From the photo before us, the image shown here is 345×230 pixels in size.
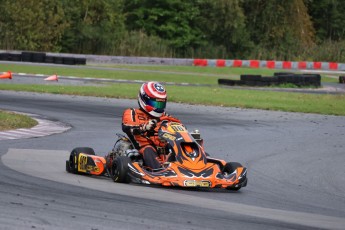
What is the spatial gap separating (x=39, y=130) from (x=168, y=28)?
37.4 meters

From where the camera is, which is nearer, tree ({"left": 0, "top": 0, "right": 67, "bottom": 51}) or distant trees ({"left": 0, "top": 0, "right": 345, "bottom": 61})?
Result: tree ({"left": 0, "top": 0, "right": 67, "bottom": 51})

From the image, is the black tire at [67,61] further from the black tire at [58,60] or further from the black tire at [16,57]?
the black tire at [16,57]

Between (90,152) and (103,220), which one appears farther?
(90,152)

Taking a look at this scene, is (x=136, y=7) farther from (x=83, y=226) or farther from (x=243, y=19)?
(x=83, y=226)

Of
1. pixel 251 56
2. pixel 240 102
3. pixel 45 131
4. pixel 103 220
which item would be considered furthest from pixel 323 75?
pixel 103 220

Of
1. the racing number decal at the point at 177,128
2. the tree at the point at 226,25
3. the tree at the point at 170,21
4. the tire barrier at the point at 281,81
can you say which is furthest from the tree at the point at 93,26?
the racing number decal at the point at 177,128

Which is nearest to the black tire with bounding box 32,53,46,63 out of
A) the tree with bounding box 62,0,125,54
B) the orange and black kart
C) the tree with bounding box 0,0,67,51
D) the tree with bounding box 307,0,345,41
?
the tree with bounding box 0,0,67,51

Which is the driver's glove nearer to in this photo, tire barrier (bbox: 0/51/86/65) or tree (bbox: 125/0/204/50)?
tire barrier (bbox: 0/51/86/65)

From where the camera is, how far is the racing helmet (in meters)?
9.68

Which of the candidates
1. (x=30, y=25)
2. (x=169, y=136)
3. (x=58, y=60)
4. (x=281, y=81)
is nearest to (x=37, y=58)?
(x=58, y=60)

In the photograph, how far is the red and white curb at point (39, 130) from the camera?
13.1 meters

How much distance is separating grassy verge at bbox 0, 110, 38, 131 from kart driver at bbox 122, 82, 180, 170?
15.0 ft

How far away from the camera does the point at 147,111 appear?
9.75 metres

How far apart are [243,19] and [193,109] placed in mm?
32806
